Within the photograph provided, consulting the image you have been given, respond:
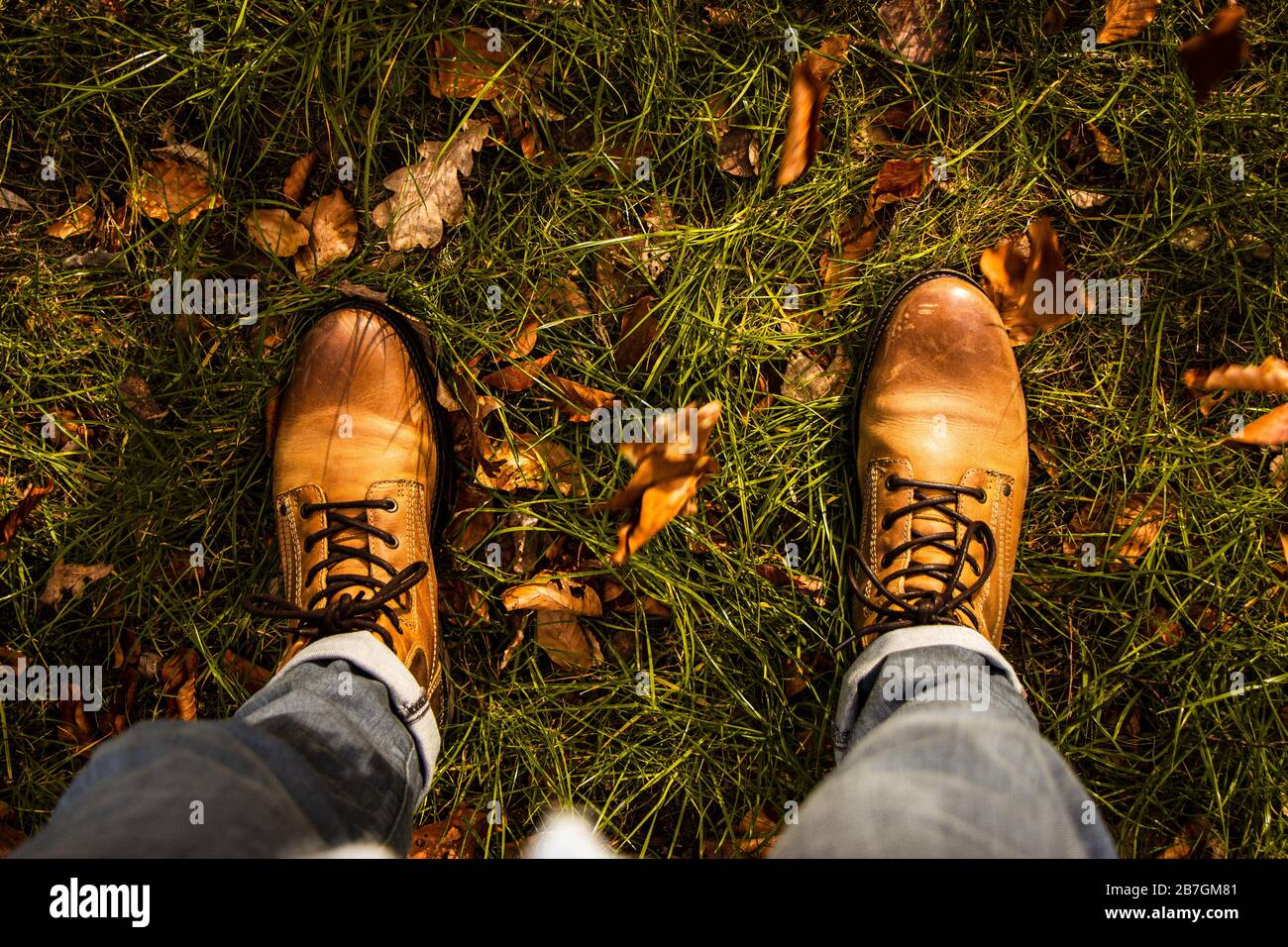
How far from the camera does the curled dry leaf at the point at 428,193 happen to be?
175cm

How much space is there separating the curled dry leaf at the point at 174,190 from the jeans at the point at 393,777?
109 centimetres

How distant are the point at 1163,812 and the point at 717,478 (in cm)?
129

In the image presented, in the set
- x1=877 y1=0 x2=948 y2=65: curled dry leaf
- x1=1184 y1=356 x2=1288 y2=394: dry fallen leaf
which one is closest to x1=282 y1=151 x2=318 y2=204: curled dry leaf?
x1=877 y1=0 x2=948 y2=65: curled dry leaf

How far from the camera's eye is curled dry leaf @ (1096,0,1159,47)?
1.75 meters

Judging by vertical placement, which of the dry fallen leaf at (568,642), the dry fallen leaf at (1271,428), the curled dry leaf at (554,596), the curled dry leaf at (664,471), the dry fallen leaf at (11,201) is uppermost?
the dry fallen leaf at (11,201)

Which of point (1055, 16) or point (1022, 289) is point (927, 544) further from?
point (1055, 16)

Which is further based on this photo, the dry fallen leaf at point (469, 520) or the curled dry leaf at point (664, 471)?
the dry fallen leaf at point (469, 520)

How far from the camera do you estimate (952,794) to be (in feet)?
3.59

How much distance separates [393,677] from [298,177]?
1.17m

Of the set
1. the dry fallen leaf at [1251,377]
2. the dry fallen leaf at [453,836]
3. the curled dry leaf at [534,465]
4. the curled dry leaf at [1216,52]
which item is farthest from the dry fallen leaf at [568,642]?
the curled dry leaf at [1216,52]

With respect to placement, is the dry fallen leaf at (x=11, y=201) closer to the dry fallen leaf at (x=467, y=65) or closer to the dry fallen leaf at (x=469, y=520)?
the dry fallen leaf at (x=467, y=65)

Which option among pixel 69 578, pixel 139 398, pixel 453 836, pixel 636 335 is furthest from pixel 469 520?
pixel 69 578

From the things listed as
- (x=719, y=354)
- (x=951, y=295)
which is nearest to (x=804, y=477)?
(x=719, y=354)

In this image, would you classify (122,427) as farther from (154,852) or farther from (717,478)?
(717,478)
